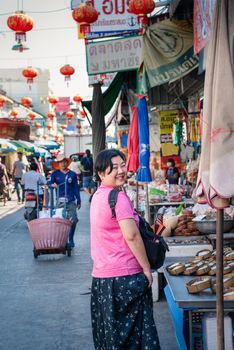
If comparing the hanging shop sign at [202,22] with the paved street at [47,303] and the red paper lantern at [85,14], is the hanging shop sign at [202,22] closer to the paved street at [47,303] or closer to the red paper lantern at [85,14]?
the paved street at [47,303]

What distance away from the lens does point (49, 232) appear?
35.0ft

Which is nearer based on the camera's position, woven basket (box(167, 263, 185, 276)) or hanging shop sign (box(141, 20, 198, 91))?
woven basket (box(167, 263, 185, 276))

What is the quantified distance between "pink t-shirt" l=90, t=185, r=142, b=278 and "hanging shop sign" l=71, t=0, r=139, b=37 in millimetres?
9373

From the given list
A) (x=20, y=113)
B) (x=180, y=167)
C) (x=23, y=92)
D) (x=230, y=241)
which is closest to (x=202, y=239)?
(x=230, y=241)

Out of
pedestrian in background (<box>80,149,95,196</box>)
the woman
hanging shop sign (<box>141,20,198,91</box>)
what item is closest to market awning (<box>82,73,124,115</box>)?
hanging shop sign (<box>141,20,198,91</box>)

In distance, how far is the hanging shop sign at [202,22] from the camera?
6.19m

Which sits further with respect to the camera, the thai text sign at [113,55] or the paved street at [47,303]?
the thai text sign at [113,55]

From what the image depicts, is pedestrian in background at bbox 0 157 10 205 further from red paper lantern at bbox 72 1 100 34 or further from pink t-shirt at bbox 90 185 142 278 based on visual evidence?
pink t-shirt at bbox 90 185 142 278

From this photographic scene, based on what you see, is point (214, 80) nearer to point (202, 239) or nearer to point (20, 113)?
point (202, 239)

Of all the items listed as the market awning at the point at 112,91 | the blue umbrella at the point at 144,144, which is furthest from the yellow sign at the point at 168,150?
the blue umbrella at the point at 144,144

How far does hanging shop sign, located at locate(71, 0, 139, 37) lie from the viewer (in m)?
13.1

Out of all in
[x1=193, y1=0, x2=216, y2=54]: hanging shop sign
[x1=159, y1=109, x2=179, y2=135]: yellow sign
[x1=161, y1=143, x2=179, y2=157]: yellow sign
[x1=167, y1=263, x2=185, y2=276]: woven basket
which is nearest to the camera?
[x1=167, y1=263, x2=185, y2=276]: woven basket

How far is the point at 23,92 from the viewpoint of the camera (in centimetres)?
8300

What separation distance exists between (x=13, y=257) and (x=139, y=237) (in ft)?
24.9
